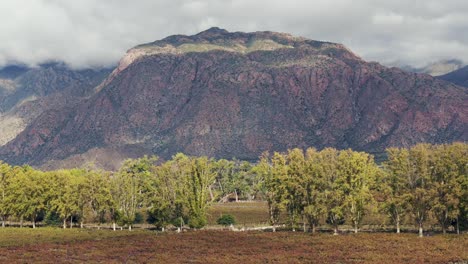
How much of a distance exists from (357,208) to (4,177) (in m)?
92.9

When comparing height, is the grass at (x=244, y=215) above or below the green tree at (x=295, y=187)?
below

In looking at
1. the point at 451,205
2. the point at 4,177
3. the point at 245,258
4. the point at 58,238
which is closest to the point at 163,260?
the point at 245,258

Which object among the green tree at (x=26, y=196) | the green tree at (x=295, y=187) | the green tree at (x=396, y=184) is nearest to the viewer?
the green tree at (x=396, y=184)

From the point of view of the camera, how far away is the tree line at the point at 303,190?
85.7 m

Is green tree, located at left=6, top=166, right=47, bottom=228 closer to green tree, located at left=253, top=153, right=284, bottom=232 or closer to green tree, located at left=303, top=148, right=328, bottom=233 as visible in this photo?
green tree, located at left=253, top=153, right=284, bottom=232

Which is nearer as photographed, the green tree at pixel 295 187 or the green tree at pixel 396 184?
the green tree at pixel 396 184

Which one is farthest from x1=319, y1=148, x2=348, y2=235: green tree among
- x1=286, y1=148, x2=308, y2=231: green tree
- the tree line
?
x1=286, y1=148, x2=308, y2=231: green tree

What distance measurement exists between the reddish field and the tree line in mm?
12387

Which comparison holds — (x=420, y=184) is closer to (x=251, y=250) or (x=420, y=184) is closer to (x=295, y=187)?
(x=295, y=187)

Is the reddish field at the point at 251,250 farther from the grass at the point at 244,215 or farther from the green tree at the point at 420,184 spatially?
the grass at the point at 244,215

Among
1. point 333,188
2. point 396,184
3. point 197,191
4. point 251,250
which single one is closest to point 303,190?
point 333,188

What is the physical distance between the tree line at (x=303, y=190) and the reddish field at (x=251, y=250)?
1239cm

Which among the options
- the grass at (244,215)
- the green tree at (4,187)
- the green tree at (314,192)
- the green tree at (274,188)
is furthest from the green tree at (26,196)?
the green tree at (314,192)

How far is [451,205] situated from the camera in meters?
82.7
